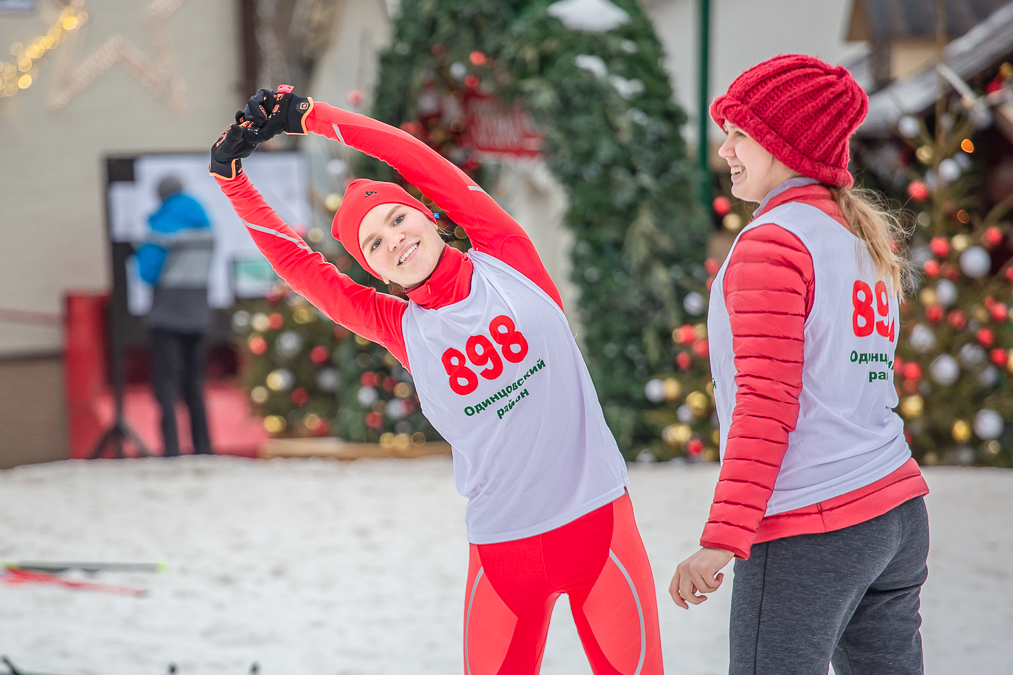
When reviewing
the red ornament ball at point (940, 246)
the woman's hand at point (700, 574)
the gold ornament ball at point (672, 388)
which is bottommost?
the gold ornament ball at point (672, 388)

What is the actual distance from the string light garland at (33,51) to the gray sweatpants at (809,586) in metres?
8.17

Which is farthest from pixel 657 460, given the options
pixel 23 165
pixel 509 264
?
pixel 23 165

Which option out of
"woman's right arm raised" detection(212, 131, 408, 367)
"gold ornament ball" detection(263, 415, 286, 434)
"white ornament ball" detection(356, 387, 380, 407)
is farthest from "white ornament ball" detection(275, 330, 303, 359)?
"woman's right arm raised" detection(212, 131, 408, 367)

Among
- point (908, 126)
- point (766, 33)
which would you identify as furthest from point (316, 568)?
point (766, 33)

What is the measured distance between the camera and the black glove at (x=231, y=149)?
4.85ft

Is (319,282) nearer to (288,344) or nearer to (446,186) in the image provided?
(446,186)

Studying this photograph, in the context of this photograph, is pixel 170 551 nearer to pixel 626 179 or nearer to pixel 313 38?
pixel 626 179

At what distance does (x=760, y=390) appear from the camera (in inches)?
46.2

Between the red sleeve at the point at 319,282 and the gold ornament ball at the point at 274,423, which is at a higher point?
the red sleeve at the point at 319,282

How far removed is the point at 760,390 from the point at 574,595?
50 cm

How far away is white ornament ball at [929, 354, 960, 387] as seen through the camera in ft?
13.8

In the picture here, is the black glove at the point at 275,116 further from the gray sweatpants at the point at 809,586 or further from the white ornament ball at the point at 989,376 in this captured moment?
the white ornament ball at the point at 989,376

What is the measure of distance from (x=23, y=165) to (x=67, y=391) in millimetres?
2008

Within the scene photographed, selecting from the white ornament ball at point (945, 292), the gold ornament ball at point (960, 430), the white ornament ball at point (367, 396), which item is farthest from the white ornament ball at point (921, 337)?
the white ornament ball at point (367, 396)
